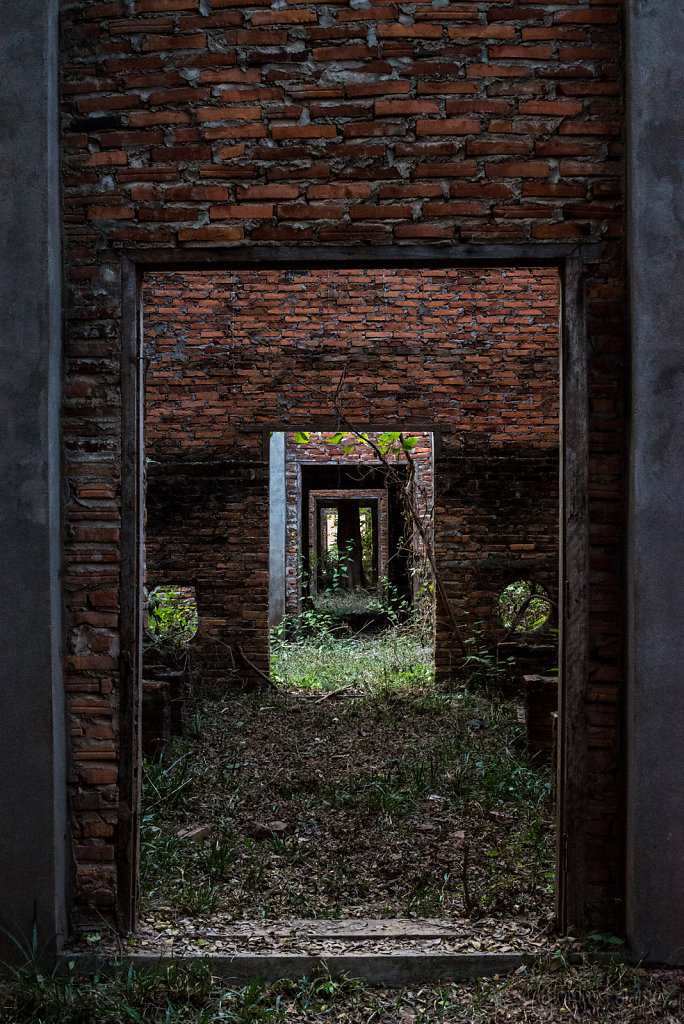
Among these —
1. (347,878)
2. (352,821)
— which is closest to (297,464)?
(352,821)

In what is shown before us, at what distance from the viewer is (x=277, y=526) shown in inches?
471

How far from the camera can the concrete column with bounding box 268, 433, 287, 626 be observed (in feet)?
37.8

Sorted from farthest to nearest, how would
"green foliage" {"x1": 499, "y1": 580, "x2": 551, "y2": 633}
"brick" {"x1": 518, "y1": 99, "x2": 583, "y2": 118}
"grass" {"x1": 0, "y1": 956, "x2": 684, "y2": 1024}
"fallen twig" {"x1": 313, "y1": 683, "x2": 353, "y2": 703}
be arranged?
"green foliage" {"x1": 499, "y1": 580, "x2": 551, "y2": 633}
"fallen twig" {"x1": 313, "y1": 683, "x2": 353, "y2": 703}
"brick" {"x1": 518, "y1": 99, "x2": 583, "y2": 118}
"grass" {"x1": 0, "y1": 956, "x2": 684, "y2": 1024}

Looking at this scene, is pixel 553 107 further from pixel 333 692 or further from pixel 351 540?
pixel 351 540

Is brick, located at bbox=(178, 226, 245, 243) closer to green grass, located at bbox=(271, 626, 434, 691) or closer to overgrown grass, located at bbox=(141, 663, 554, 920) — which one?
overgrown grass, located at bbox=(141, 663, 554, 920)

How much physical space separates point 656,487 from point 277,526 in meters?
9.50

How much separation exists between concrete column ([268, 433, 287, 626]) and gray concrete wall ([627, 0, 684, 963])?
896cm

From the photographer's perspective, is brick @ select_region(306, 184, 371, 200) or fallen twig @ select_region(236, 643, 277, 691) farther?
fallen twig @ select_region(236, 643, 277, 691)

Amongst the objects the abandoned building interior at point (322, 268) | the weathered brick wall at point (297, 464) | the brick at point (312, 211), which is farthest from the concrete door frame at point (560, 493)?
the weathered brick wall at point (297, 464)

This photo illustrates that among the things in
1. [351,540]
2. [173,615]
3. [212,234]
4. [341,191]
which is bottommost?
[173,615]

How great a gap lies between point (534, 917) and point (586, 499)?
6.26ft

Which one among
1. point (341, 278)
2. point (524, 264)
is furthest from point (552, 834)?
point (341, 278)

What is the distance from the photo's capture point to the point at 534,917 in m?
3.14

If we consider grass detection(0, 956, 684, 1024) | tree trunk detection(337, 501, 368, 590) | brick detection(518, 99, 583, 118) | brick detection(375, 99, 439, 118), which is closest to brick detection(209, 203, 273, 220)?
brick detection(375, 99, 439, 118)
